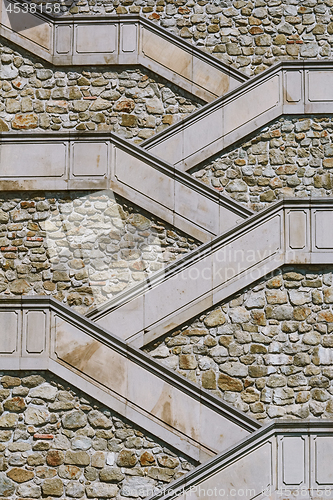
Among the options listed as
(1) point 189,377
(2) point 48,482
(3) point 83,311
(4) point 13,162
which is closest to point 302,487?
(1) point 189,377

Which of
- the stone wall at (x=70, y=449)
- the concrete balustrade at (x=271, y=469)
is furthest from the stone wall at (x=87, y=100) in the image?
the concrete balustrade at (x=271, y=469)

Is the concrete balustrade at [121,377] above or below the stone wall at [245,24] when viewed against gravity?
below

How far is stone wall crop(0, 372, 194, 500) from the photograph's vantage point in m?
6.97

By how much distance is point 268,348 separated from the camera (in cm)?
765

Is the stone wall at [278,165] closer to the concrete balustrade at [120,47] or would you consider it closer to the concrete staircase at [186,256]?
the concrete staircase at [186,256]

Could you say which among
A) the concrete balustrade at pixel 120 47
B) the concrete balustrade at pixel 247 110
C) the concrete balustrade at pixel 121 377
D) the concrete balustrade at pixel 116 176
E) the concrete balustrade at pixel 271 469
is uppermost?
the concrete balustrade at pixel 120 47

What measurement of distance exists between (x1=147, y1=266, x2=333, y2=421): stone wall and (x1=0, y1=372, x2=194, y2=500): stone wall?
1.03 meters

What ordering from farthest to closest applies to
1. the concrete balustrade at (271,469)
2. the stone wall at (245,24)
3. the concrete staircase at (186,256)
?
the stone wall at (245,24) → the concrete staircase at (186,256) → the concrete balustrade at (271,469)

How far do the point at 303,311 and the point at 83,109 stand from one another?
13.8 ft

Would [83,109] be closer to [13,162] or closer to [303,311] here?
[13,162]

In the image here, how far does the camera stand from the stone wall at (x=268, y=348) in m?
7.51

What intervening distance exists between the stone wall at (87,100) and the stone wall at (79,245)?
1298mm

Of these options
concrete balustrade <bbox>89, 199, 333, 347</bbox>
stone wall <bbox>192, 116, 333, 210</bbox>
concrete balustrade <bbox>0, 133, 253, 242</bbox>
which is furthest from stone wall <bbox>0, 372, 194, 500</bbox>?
stone wall <bbox>192, 116, 333, 210</bbox>

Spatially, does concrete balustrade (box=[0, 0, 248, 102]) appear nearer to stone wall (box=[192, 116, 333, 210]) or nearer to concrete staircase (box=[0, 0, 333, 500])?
concrete staircase (box=[0, 0, 333, 500])
